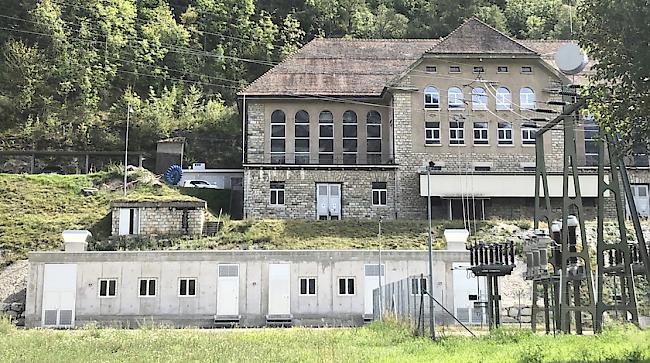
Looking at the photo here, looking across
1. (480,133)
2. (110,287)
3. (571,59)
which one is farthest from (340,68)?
(571,59)

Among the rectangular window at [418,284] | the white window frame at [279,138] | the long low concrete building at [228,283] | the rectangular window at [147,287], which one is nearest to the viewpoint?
the rectangular window at [418,284]

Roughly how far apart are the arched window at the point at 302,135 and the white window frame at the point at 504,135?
11.5m

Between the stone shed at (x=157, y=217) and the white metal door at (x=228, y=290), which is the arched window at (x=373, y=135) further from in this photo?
the white metal door at (x=228, y=290)

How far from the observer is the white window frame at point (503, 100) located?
164 ft

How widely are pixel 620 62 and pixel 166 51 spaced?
224ft

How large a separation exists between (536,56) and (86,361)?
3814cm

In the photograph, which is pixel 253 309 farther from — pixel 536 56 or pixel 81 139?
pixel 81 139

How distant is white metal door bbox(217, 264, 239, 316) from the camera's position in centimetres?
3538

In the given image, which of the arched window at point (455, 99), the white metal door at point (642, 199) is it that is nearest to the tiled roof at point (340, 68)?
the arched window at point (455, 99)

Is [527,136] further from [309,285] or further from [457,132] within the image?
[309,285]

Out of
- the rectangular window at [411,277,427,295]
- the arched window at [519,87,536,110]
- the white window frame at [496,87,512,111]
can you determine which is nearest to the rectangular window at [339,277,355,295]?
the rectangular window at [411,277,427,295]

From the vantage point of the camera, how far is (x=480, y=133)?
5009cm

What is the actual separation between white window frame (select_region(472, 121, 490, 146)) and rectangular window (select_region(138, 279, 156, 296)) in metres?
22.5

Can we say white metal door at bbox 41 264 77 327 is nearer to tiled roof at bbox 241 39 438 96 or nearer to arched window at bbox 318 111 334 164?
tiled roof at bbox 241 39 438 96
